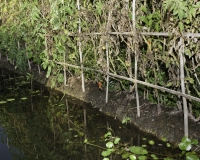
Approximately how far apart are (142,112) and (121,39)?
1.16 meters

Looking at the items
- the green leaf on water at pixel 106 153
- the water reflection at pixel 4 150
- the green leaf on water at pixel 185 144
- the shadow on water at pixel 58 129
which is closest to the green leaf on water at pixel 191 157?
the green leaf on water at pixel 185 144

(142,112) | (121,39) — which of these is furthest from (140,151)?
(121,39)

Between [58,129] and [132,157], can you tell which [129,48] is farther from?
[58,129]

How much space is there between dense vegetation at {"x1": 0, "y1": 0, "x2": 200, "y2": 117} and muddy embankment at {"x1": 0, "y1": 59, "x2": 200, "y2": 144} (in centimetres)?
19

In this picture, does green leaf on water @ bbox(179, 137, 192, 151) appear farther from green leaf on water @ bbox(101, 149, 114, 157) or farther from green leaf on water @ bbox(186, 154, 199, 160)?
green leaf on water @ bbox(101, 149, 114, 157)

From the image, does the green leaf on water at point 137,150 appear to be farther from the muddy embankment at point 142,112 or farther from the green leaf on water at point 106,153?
the muddy embankment at point 142,112

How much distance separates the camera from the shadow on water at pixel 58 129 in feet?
11.7

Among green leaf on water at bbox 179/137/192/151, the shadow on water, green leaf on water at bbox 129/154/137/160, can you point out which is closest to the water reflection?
the shadow on water

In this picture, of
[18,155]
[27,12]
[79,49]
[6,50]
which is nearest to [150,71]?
[79,49]

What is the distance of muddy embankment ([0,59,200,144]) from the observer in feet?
11.6

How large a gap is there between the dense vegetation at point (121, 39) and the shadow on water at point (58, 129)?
63 centimetres

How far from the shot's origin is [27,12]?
22.0 ft

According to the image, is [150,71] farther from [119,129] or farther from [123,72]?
[119,129]

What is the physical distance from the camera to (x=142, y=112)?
4.13 metres
